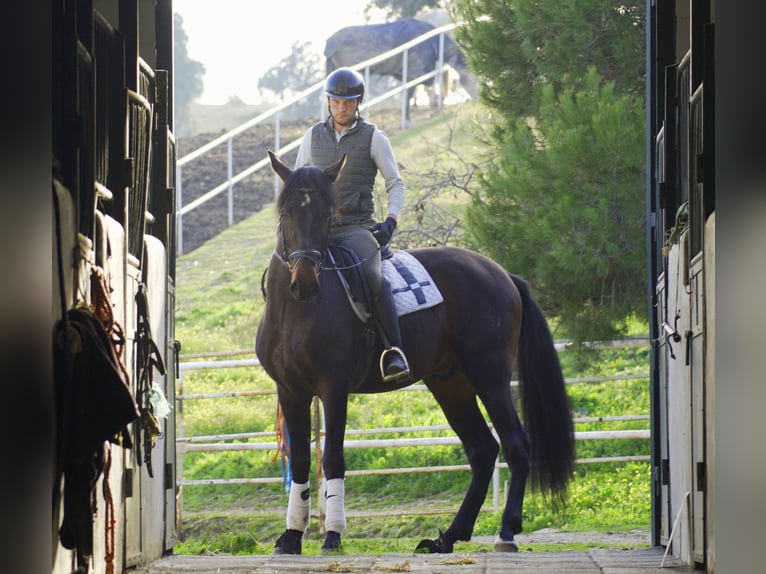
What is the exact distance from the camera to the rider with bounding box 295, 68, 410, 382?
855cm

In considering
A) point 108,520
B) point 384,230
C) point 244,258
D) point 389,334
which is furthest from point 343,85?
point 244,258

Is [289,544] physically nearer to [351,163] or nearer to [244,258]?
[351,163]

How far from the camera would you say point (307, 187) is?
25.8 feet

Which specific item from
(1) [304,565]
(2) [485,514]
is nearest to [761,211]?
(1) [304,565]

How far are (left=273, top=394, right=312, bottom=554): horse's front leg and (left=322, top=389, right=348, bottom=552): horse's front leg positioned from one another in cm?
18

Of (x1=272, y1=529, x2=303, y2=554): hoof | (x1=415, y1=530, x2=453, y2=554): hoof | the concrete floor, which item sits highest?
the concrete floor

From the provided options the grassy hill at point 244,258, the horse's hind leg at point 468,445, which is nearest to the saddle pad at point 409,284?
the horse's hind leg at point 468,445

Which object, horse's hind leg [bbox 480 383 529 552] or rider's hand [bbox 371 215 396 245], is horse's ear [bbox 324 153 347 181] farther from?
horse's hind leg [bbox 480 383 529 552]

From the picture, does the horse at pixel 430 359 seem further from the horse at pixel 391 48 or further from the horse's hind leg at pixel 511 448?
the horse at pixel 391 48

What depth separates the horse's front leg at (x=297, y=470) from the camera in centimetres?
797

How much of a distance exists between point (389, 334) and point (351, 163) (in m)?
1.13

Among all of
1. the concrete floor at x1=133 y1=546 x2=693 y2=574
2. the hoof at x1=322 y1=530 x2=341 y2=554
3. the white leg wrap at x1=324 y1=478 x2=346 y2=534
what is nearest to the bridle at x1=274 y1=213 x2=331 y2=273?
the white leg wrap at x1=324 y1=478 x2=346 y2=534

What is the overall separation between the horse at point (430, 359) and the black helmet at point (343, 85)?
70cm

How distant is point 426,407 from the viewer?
16.9 m
